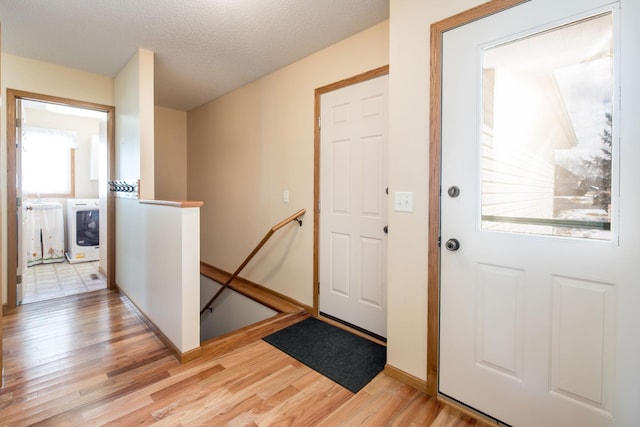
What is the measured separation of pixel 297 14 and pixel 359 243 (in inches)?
70.1

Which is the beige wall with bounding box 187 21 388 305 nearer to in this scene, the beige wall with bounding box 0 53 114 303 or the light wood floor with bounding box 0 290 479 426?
the light wood floor with bounding box 0 290 479 426

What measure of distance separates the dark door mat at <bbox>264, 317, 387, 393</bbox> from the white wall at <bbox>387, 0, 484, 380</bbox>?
0.23 meters

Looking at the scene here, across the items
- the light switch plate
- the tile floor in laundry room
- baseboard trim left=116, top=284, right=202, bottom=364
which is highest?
the light switch plate

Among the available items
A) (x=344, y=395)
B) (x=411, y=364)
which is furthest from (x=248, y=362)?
(x=411, y=364)

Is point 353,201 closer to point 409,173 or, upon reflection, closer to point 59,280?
point 409,173

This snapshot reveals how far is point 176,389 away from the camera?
175 centimetres

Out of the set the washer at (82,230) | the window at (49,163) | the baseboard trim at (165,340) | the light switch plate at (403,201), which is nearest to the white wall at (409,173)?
the light switch plate at (403,201)

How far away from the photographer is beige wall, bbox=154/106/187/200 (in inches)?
181

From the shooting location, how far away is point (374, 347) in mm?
2248

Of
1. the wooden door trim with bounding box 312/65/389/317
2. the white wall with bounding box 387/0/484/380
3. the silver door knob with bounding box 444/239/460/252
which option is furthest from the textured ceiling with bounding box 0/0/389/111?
the silver door knob with bounding box 444/239/460/252

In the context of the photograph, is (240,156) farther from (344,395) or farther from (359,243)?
(344,395)

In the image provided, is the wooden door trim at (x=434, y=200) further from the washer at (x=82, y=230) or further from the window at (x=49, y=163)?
the window at (x=49, y=163)

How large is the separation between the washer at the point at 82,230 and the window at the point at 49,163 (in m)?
0.41

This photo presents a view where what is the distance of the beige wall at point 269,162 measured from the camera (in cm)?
271
